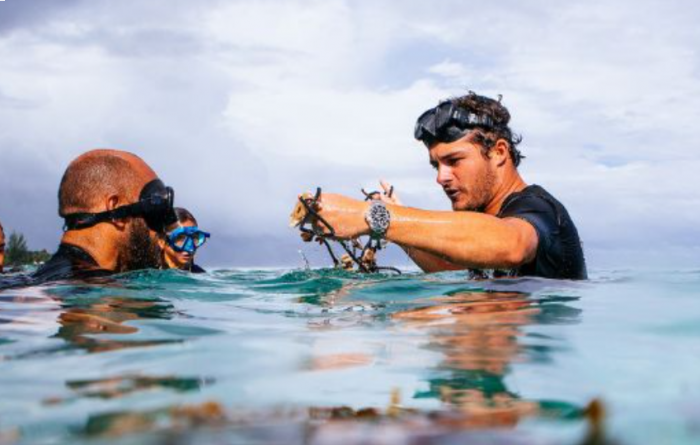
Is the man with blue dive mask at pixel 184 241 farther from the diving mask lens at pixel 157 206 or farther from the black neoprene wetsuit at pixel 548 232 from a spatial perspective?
the black neoprene wetsuit at pixel 548 232

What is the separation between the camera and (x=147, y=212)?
279 inches

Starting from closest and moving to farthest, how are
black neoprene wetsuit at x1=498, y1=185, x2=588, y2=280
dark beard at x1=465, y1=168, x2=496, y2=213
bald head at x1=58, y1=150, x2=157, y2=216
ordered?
1. black neoprene wetsuit at x1=498, y1=185, x2=588, y2=280
2. bald head at x1=58, y1=150, x2=157, y2=216
3. dark beard at x1=465, y1=168, x2=496, y2=213

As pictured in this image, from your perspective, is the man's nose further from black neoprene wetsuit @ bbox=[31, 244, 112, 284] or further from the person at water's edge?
black neoprene wetsuit @ bbox=[31, 244, 112, 284]

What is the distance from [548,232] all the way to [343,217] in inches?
79.5

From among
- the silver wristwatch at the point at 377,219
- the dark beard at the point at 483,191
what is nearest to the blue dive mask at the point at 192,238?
the dark beard at the point at 483,191

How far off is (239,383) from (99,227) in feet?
14.6

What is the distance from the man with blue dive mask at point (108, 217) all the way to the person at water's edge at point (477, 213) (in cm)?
264

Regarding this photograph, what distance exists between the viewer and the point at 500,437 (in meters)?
2.02

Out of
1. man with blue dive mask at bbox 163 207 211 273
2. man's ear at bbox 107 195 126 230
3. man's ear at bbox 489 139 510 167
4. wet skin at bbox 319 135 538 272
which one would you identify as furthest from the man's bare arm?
man with blue dive mask at bbox 163 207 211 273

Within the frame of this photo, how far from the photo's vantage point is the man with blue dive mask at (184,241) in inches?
419

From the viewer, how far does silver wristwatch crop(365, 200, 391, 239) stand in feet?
17.5

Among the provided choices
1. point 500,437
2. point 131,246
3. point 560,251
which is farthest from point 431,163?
point 500,437

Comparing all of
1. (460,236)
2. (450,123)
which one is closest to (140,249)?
(460,236)

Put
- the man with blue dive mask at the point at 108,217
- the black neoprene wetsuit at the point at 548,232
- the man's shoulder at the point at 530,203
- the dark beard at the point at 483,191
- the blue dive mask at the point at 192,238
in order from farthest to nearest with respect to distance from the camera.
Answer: the blue dive mask at the point at 192,238
the dark beard at the point at 483,191
the man with blue dive mask at the point at 108,217
the man's shoulder at the point at 530,203
the black neoprene wetsuit at the point at 548,232
